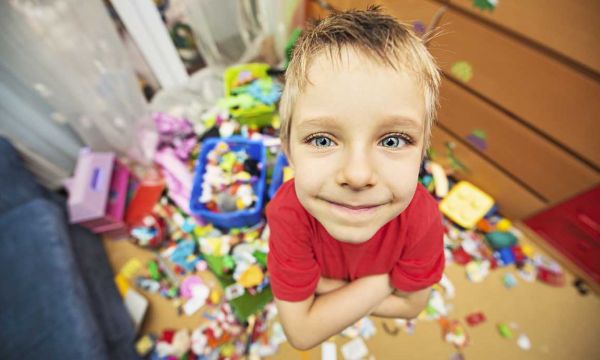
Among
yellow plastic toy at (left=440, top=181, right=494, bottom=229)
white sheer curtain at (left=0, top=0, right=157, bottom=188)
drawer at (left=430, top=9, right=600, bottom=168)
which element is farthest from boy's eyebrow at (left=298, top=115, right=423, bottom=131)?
white sheer curtain at (left=0, top=0, right=157, bottom=188)

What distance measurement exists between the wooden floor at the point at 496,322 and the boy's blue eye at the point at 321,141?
2.47 ft

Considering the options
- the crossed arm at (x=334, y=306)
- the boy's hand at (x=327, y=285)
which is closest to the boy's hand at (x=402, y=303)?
the crossed arm at (x=334, y=306)

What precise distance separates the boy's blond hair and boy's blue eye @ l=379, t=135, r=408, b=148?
60 millimetres

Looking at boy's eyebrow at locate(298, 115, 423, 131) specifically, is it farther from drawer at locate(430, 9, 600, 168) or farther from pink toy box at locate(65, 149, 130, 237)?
pink toy box at locate(65, 149, 130, 237)

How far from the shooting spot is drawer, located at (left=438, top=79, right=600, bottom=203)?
984 millimetres

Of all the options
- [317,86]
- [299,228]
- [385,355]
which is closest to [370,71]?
[317,86]

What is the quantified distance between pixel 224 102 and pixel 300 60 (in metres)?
1.08

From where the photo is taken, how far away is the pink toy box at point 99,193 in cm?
115

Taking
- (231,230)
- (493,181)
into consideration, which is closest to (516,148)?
(493,181)

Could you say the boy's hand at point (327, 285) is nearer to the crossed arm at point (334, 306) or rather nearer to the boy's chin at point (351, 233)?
the crossed arm at point (334, 306)

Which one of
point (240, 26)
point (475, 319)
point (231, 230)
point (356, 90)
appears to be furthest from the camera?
point (240, 26)

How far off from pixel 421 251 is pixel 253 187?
0.77 metres

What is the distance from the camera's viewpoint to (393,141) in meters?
0.43

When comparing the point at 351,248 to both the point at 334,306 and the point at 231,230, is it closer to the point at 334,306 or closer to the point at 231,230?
the point at 334,306
